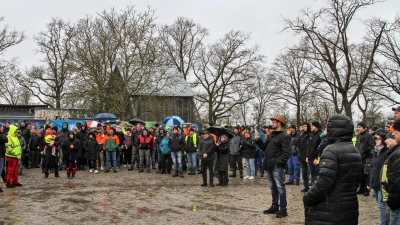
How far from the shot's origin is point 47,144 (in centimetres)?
1398

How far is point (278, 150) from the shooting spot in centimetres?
812

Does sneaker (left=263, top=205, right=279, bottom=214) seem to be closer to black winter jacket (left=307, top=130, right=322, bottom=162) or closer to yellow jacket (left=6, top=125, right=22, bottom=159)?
black winter jacket (left=307, top=130, right=322, bottom=162)

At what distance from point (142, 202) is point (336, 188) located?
19.6 ft

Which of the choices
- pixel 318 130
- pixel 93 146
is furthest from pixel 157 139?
pixel 318 130

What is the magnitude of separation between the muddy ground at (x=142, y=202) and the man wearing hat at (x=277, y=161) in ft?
1.01

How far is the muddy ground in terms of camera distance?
7722 mm

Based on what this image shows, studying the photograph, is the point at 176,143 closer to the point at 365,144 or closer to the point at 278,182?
the point at 365,144

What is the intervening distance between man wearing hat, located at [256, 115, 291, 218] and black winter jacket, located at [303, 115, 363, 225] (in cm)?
→ 336

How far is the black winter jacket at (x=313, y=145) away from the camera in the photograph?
431 inches

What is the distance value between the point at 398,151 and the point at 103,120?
71.9ft

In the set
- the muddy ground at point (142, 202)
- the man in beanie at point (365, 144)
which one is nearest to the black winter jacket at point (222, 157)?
the muddy ground at point (142, 202)

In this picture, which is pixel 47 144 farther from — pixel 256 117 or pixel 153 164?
pixel 256 117

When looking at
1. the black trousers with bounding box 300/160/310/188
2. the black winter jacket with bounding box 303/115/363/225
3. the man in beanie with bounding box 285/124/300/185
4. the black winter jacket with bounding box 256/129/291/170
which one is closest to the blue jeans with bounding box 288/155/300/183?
the man in beanie with bounding box 285/124/300/185

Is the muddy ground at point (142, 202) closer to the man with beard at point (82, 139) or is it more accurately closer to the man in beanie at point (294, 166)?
the man in beanie at point (294, 166)
